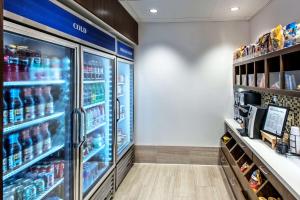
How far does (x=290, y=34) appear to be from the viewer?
2.21 m

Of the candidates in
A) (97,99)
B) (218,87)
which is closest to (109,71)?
(97,99)

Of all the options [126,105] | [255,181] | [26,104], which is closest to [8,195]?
[26,104]

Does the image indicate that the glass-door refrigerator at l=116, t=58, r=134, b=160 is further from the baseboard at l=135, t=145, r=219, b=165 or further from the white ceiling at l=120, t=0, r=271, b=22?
the white ceiling at l=120, t=0, r=271, b=22

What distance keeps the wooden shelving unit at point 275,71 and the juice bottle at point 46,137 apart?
2.03 metres

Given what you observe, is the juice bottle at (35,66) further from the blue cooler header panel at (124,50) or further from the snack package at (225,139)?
Answer: the snack package at (225,139)

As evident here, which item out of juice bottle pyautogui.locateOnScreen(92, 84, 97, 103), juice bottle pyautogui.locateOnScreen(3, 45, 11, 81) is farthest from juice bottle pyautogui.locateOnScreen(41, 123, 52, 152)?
juice bottle pyautogui.locateOnScreen(92, 84, 97, 103)

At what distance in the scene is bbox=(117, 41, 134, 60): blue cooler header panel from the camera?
3.71 m

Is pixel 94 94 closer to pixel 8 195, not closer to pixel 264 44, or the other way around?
pixel 8 195

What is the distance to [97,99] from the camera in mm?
3123

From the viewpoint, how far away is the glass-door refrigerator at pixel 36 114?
1.68 metres

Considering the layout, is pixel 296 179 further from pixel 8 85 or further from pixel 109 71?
pixel 109 71

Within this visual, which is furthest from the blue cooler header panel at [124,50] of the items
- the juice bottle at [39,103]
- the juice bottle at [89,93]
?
the juice bottle at [39,103]

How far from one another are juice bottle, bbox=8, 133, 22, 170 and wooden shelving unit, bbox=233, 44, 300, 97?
2117 mm

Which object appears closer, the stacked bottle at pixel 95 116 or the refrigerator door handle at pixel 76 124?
the refrigerator door handle at pixel 76 124
